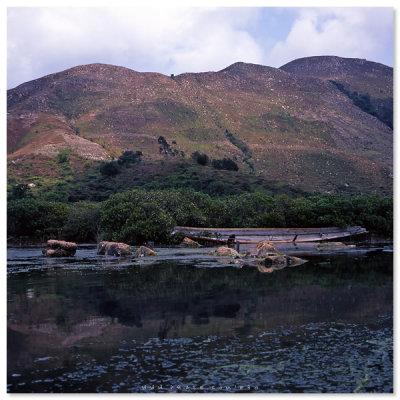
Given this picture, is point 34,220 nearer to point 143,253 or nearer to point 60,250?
point 60,250

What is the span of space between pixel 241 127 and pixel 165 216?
120 metres

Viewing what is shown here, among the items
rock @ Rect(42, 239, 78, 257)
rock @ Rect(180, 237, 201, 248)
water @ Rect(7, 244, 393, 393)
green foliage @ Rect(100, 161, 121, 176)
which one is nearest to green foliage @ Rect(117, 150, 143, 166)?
green foliage @ Rect(100, 161, 121, 176)

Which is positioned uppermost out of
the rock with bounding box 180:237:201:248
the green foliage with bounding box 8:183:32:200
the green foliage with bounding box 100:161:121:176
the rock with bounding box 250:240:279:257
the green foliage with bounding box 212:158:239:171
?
the green foliage with bounding box 212:158:239:171

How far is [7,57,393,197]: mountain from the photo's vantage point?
9944cm

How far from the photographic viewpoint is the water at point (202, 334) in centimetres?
1055

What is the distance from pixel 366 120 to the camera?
115375mm

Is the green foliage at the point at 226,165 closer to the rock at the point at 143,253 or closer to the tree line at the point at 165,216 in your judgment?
the tree line at the point at 165,216

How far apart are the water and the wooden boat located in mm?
27767

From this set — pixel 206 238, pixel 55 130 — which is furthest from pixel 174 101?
pixel 206 238

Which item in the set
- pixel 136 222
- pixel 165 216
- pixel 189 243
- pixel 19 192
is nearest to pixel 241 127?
pixel 19 192

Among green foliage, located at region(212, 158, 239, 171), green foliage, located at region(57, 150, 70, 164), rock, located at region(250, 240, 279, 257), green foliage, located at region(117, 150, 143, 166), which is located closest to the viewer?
rock, located at region(250, 240, 279, 257)

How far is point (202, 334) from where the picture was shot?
14.1 m

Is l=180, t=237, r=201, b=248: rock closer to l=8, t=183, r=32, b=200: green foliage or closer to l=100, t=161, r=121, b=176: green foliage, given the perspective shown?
l=8, t=183, r=32, b=200: green foliage
